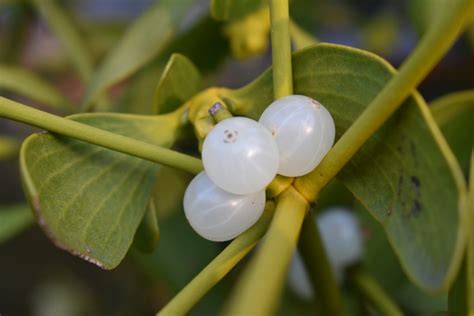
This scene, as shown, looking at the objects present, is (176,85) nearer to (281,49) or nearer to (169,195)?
(281,49)

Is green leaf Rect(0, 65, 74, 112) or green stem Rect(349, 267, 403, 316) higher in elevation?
green leaf Rect(0, 65, 74, 112)

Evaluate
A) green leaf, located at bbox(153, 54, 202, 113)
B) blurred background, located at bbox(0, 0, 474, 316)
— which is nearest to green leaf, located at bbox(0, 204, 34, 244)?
blurred background, located at bbox(0, 0, 474, 316)

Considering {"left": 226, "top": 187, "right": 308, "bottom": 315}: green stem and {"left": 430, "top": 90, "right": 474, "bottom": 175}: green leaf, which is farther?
{"left": 430, "top": 90, "right": 474, "bottom": 175}: green leaf

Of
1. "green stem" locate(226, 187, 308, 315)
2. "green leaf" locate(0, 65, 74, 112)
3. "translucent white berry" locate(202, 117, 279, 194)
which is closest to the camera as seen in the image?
"green stem" locate(226, 187, 308, 315)

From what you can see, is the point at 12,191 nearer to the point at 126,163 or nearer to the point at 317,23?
the point at 317,23

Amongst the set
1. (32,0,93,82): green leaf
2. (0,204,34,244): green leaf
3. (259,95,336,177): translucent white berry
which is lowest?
(0,204,34,244): green leaf

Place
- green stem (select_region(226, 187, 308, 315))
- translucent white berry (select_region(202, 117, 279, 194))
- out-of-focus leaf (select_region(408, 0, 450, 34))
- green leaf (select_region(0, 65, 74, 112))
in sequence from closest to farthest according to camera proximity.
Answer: green stem (select_region(226, 187, 308, 315)) < translucent white berry (select_region(202, 117, 279, 194)) < out-of-focus leaf (select_region(408, 0, 450, 34)) < green leaf (select_region(0, 65, 74, 112))

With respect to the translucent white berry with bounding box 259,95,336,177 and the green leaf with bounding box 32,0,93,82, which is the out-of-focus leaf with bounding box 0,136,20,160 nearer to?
the green leaf with bounding box 32,0,93,82
